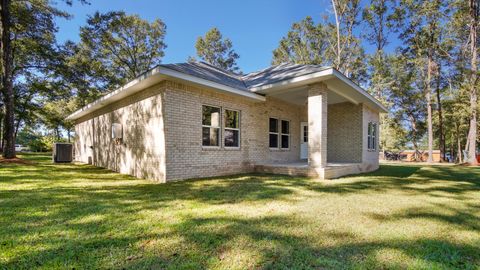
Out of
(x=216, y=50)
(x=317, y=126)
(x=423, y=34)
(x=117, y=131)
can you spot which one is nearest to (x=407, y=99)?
(x=423, y=34)

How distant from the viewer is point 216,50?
27922mm

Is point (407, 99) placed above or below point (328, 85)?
above

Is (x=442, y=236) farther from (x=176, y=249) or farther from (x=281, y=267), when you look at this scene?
(x=176, y=249)

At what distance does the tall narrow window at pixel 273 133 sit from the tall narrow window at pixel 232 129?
1931mm

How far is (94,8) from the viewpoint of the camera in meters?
18.0

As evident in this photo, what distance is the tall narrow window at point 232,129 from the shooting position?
838 cm

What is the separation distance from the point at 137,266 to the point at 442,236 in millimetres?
3566

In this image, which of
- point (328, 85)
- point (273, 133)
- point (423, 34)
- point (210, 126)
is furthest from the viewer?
point (423, 34)

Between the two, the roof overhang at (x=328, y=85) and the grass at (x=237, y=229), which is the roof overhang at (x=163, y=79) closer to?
the roof overhang at (x=328, y=85)

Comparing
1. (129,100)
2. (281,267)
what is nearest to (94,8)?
(129,100)

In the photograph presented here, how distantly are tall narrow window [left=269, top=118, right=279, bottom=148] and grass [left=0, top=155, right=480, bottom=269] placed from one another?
190 inches

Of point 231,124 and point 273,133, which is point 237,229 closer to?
point 231,124

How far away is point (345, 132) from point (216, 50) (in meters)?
21.0

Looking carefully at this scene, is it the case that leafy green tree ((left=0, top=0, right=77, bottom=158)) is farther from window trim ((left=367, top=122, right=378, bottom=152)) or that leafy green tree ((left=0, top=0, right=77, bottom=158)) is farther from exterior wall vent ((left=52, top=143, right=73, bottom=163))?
window trim ((left=367, top=122, right=378, bottom=152))
